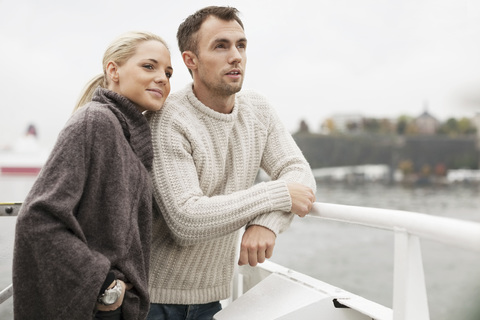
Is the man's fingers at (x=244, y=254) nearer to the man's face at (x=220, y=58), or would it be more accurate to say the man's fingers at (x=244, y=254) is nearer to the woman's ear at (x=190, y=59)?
the man's face at (x=220, y=58)

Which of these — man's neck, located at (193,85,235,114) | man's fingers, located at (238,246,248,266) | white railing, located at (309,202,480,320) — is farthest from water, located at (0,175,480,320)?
white railing, located at (309,202,480,320)

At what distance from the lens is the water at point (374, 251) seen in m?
33.3

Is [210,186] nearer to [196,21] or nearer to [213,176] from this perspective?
[213,176]

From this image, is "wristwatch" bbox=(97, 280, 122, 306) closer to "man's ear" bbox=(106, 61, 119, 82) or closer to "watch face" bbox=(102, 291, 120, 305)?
"watch face" bbox=(102, 291, 120, 305)

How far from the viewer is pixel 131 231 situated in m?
1.05

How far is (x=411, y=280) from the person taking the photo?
0.99 meters

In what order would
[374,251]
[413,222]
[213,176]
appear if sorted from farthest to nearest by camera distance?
[374,251] < [213,176] < [413,222]

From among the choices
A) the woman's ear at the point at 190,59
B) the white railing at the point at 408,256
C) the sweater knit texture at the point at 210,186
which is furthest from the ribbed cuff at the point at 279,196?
the woman's ear at the point at 190,59

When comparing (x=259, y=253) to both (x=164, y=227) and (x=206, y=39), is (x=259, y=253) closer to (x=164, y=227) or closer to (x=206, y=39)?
(x=164, y=227)

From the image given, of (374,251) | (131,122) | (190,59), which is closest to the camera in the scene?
(131,122)

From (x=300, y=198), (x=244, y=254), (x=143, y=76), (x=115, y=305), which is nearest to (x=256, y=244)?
(x=244, y=254)

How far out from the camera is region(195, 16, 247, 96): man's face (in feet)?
4.79

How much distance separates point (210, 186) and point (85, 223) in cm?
49

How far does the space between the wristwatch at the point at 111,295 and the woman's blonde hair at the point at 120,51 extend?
0.51 meters
